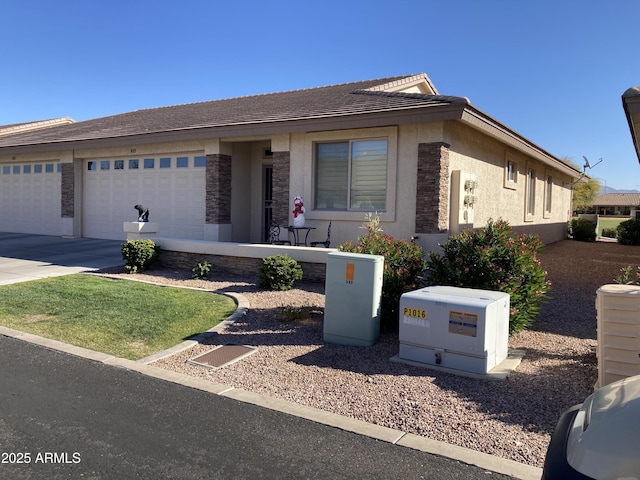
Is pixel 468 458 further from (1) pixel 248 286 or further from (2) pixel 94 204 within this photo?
(2) pixel 94 204

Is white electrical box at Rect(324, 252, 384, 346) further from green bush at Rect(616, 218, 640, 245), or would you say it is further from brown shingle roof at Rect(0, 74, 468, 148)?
green bush at Rect(616, 218, 640, 245)

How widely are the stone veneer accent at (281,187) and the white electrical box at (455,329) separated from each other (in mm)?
7958

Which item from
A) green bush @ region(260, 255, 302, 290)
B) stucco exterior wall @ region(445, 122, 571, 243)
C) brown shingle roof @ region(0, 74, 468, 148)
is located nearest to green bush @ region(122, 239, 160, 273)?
green bush @ region(260, 255, 302, 290)

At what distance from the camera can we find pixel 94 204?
1833 cm

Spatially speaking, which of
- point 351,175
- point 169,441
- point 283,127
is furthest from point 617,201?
point 169,441

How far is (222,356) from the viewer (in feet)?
20.0

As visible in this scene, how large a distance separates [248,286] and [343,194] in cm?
396

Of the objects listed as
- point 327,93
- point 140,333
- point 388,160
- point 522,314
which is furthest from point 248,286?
point 327,93

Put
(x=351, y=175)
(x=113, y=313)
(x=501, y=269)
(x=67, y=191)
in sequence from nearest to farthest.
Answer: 1. (x=501, y=269)
2. (x=113, y=313)
3. (x=351, y=175)
4. (x=67, y=191)

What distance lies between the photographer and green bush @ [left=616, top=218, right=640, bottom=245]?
77.5ft

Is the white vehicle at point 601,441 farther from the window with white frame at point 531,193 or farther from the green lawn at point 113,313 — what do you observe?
the window with white frame at point 531,193

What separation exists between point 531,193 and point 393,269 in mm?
14479

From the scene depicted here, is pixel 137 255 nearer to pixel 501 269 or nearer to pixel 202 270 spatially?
pixel 202 270

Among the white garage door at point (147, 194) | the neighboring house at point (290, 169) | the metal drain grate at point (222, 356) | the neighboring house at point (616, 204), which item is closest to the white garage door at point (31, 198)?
the neighboring house at point (290, 169)
